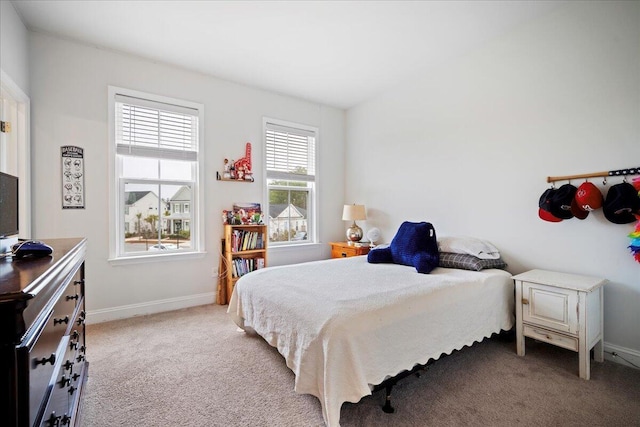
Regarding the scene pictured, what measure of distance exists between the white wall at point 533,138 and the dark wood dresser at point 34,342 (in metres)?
3.21

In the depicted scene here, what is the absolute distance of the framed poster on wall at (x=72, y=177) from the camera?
2766 millimetres

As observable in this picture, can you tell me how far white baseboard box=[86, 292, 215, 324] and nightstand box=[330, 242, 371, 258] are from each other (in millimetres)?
1743

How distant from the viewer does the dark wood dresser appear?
2.05ft

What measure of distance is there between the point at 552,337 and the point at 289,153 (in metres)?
3.49

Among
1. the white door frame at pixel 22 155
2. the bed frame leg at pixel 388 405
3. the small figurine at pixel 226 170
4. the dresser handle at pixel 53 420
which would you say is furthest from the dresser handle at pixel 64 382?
the small figurine at pixel 226 170

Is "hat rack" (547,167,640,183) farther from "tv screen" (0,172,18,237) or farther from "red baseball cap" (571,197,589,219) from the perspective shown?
"tv screen" (0,172,18,237)

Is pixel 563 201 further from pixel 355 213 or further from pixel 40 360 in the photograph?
pixel 40 360

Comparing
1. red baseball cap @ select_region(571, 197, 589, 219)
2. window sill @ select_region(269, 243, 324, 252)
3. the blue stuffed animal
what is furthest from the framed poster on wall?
red baseball cap @ select_region(571, 197, 589, 219)

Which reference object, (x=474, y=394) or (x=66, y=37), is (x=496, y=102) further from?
(x=66, y=37)

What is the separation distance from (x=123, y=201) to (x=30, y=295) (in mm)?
2822

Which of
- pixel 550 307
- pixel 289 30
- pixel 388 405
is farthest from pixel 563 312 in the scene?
pixel 289 30

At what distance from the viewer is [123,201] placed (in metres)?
3.07

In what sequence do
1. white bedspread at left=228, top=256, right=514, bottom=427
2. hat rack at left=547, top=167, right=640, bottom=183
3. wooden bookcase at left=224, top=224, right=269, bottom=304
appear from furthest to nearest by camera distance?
wooden bookcase at left=224, top=224, right=269, bottom=304
hat rack at left=547, top=167, right=640, bottom=183
white bedspread at left=228, top=256, right=514, bottom=427

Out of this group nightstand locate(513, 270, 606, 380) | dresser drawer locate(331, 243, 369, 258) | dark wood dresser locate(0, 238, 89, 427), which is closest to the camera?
dark wood dresser locate(0, 238, 89, 427)
